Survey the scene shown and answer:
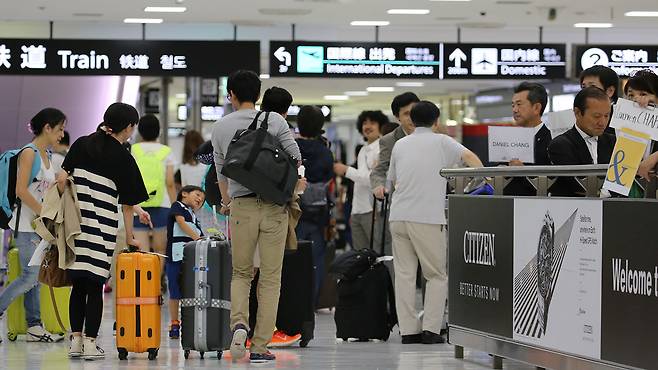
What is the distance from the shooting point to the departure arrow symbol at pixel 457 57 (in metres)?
15.9

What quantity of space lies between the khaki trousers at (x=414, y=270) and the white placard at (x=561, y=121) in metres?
1.07

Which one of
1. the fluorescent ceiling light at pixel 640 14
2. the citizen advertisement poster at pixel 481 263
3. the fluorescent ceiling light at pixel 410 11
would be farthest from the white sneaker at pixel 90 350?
the fluorescent ceiling light at pixel 640 14

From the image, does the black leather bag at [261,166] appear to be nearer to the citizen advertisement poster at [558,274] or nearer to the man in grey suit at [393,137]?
the citizen advertisement poster at [558,274]

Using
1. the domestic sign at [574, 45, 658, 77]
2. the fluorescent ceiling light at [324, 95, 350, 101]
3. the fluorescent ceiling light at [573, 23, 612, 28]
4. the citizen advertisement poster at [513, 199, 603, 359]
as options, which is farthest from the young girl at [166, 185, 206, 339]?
the fluorescent ceiling light at [324, 95, 350, 101]

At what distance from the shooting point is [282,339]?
844cm

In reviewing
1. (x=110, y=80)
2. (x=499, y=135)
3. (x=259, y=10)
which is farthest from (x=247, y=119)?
(x=110, y=80)

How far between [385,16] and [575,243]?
1108 cm

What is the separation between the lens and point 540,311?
6.55 meters

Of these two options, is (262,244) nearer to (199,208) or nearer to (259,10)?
(199,208)

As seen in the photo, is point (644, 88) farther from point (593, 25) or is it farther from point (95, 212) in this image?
point (593, 25)

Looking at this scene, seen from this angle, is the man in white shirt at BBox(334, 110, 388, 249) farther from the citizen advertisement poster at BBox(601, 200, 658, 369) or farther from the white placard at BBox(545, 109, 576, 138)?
the citizen advertisement poster at BBox(601, 200, 658, 369)

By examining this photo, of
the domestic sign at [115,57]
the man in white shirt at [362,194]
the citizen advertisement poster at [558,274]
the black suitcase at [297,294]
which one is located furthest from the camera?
the domestic sign at [115,57]

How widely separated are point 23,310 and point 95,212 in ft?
6.33

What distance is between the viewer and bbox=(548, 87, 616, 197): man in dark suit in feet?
22.2
